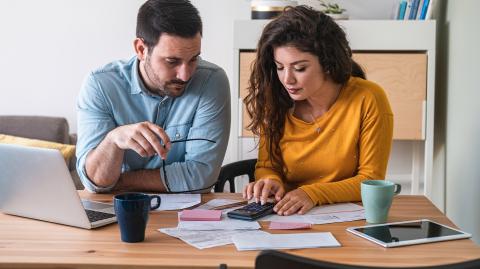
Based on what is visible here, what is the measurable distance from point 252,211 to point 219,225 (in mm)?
117

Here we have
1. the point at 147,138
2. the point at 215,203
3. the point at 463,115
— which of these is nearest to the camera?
the point at 147,138

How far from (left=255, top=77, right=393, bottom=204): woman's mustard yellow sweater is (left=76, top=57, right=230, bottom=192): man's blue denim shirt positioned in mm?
167

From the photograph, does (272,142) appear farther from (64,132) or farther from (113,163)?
(64,132)

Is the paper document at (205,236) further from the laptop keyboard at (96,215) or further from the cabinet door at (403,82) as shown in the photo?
the cabinet door at (403,82)

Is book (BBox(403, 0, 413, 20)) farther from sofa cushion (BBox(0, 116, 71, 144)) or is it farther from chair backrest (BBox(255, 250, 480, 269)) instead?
chair backrest (BBox(255, 250, 480, 269))

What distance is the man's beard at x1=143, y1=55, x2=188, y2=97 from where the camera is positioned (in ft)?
6.40

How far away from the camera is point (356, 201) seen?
1.70 m

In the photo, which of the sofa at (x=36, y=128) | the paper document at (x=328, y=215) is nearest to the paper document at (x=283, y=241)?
the paper document at (x=328, y=215)

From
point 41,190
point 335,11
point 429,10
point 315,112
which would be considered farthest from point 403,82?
point 41,190

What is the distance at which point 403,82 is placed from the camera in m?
3.07

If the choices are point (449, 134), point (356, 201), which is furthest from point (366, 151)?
point (449, 134)

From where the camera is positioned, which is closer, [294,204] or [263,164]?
[294,204]

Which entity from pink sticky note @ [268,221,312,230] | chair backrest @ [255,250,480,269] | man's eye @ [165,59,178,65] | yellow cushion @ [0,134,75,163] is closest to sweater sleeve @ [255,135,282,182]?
man's eye @ [165,59,178,65]

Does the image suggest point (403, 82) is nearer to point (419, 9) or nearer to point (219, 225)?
point (419, 9)
